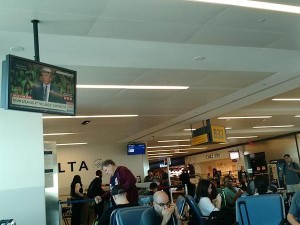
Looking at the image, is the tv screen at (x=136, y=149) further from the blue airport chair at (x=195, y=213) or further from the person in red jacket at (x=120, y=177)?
the blue airport chair at (x=195, y=213)

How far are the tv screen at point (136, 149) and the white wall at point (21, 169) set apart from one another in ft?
33.1

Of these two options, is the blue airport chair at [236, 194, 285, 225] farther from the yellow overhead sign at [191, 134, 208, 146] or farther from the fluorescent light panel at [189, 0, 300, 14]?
the yellow overhead sign at [191, 134, 208, 146]

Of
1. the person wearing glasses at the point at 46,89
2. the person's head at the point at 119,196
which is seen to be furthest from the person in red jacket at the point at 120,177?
the person wearing glasses at the point at 46,89

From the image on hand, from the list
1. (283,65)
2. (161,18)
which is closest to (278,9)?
(161,18)

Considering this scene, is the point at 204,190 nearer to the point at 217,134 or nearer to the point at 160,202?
→ the point at 160,202

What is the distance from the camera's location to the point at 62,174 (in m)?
14.6

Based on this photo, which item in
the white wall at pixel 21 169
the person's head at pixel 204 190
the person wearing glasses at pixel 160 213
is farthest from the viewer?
the person's head at pixel 204 190

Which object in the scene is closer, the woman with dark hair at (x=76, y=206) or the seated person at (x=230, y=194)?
the seated person at (x=230, y=194)

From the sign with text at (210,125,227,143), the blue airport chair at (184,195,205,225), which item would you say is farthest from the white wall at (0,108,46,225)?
the sign with text at (210,125,227,143)

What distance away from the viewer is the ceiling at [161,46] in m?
3.62

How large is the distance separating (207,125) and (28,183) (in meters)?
6.78

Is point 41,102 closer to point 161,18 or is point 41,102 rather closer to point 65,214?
point 161,18

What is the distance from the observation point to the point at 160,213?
10.5ft

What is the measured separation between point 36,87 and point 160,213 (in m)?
1.64
